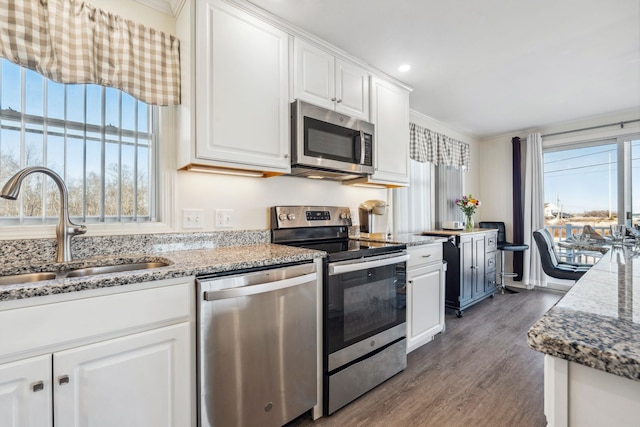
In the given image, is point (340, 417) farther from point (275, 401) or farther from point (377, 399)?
point (275, 401)

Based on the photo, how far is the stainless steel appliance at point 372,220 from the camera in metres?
2.67

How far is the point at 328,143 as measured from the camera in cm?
212

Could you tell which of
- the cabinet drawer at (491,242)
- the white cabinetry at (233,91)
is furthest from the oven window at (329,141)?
the cabinet drawer at (491,242)

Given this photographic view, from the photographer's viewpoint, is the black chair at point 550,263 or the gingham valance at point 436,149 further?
the gingham valance at point 436,149

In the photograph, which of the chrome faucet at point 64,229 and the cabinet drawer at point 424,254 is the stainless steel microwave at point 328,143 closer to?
the cabinet drawer at point 424,254

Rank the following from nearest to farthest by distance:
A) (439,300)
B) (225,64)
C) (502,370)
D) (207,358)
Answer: (207,358) → (225,64) → (502,370) → (439,300)

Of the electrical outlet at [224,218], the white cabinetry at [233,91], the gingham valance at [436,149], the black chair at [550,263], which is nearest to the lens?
the white cabinetry at [233,91]

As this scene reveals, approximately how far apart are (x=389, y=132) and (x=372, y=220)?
Answer: 0.80 m

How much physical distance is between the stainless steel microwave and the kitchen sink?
1043mm

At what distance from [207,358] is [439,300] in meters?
2.05

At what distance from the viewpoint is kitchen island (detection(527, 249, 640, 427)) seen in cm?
43

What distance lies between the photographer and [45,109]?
59.2 inches

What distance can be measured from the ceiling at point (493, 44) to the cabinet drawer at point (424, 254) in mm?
1522

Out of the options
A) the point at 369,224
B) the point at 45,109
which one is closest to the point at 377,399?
the point at 369,224
